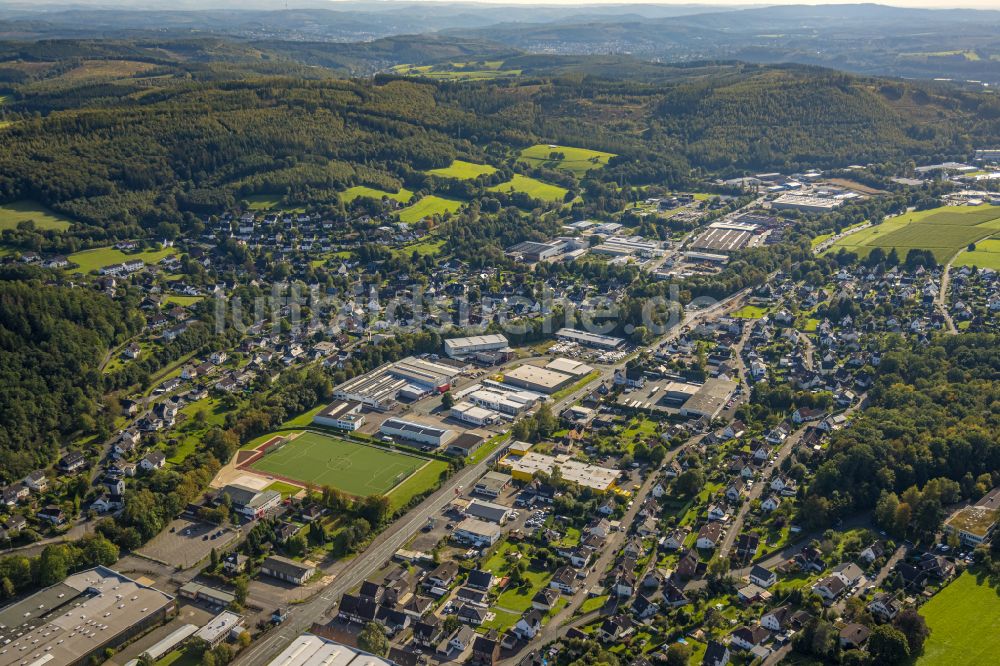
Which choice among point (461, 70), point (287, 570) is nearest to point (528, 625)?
point (287, 570)

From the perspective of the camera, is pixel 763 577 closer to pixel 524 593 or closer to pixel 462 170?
pixel 524 593

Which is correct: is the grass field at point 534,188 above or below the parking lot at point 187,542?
above

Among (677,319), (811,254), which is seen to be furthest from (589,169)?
(677,319)

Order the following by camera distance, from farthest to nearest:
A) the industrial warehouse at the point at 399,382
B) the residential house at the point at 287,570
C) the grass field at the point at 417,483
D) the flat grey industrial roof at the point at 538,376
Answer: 1. the flat grey industrial roof at the point at 538,376
2. the industrial warehouse at the point at 399,382
3. the grass field at the point at 417,483
4. the residential house at the point at 287,570

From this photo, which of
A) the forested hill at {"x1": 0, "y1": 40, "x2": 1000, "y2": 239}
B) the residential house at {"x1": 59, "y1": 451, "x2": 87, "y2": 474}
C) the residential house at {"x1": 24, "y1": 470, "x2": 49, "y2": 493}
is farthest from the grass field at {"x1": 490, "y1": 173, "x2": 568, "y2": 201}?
the residential house at {"x1": 24, "y1": 470, "x2": 49, "y2": 493}

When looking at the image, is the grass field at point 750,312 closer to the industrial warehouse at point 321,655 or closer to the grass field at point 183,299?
the grass field at point 183,299

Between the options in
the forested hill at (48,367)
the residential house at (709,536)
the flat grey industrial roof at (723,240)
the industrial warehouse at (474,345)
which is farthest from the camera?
the flat grey industrial roof at (723,240)

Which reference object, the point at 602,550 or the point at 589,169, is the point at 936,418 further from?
the point at 589,169

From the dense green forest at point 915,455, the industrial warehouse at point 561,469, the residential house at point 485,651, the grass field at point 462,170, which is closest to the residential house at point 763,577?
the dense green forest at point 915,455
